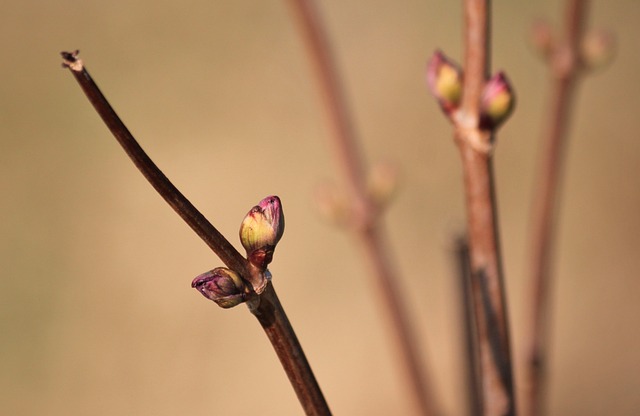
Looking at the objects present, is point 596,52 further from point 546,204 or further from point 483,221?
point 483,221

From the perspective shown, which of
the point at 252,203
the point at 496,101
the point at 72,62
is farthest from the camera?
the point at 252,203

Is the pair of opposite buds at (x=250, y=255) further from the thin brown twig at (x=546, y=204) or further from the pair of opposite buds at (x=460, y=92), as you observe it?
the thin brown twig at (x=546, y=204)

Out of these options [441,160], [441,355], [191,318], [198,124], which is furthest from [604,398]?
[198,124]

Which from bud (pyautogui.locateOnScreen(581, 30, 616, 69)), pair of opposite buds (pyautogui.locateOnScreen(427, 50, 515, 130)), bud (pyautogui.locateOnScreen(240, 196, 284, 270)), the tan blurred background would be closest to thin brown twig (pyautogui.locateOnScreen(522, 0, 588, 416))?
bud (pyautogui.locateOnScreen(581, 30, 616, 69))

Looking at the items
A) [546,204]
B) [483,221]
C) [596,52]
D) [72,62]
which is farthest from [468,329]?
[72,62]

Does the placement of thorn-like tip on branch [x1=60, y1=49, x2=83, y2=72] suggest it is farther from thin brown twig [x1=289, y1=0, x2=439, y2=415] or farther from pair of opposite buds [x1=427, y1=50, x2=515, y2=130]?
thin brown twig [x1=289, y1=0, x2=439, y2=415]

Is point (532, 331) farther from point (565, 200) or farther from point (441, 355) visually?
point (565, 200)

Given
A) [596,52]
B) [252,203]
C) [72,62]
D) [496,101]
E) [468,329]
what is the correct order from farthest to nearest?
[252,203] < [596,52] < [468,329] < [496,101] < [72,62]
